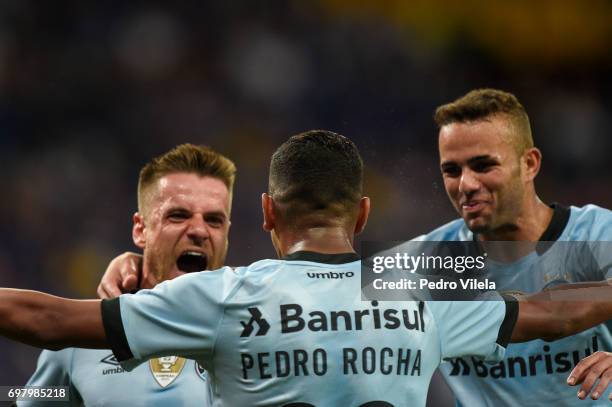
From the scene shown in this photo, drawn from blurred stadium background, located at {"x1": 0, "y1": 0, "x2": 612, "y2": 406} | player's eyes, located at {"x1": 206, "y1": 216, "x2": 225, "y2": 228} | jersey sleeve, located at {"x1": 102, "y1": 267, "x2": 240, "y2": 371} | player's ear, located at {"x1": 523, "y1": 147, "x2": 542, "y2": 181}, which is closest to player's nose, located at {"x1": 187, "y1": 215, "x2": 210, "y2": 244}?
player's eyes, located at {"x1": 206, "y1": 216, "x2": 225, "y2": 228}

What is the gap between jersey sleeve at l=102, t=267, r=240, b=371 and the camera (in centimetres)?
245

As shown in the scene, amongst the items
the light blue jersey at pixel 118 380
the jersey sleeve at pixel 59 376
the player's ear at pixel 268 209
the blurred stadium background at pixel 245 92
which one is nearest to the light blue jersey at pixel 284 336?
the player's ear at pixel 268 209

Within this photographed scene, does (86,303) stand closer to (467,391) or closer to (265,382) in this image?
(265,382)

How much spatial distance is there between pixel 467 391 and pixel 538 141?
4.78 meters

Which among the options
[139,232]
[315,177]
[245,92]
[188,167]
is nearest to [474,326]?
[315,177]

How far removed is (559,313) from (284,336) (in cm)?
93

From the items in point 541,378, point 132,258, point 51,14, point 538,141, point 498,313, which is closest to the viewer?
point 498,313

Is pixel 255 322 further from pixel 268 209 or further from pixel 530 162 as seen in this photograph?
pixel 530 162

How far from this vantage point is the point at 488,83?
887cm

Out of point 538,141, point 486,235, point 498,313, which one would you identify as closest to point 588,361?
point 498,313

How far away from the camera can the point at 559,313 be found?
9.04ft

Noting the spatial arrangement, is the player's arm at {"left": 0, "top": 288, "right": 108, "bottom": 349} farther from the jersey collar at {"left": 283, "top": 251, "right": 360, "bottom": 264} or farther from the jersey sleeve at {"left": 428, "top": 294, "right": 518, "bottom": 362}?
the jersey sleeve at {"left": 428, "top": 294, "right": 518, "bottom": 362}

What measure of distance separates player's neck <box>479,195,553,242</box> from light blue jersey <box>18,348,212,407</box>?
1.77 metres

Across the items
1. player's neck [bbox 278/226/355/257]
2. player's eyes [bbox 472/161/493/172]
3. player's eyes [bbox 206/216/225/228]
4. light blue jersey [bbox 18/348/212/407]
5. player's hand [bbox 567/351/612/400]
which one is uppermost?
player's eyes [bbox 472/161/493/172]
